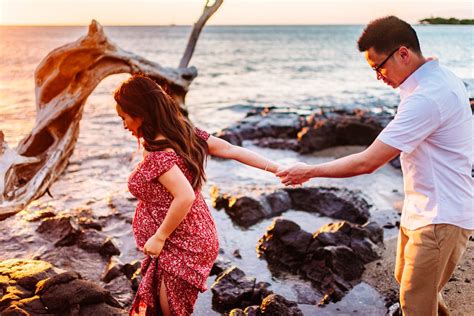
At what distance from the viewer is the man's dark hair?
3217 millimetres

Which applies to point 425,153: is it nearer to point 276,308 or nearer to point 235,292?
point 276,308

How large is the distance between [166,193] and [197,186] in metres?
0.25

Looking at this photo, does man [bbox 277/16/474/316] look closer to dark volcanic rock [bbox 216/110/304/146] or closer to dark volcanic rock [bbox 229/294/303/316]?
dark volcanic rock [bbox 229/294/303/316]

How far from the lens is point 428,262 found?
3213 millimetres

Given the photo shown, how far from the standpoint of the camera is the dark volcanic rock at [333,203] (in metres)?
8.02

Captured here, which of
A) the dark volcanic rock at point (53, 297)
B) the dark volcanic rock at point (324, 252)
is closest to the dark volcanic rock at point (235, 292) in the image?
the dark volcanic rock at point (324, 252)

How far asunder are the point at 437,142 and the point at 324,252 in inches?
126

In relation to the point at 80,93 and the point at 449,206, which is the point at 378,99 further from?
the point at 449,206

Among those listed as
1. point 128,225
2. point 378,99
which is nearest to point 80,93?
point 128,225

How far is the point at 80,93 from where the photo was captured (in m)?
7.39

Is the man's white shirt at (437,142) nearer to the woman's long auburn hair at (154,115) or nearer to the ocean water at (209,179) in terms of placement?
the woman's long auburn hair at (154,115)

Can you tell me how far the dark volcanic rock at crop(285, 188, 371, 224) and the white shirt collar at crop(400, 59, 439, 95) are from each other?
16.2 ft

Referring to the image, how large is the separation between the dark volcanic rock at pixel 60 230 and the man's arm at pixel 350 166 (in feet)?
12.5

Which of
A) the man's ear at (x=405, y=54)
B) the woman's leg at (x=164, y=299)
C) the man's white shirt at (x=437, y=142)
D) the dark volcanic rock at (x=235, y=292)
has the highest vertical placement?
the man's ear at (x=405, y=54)
